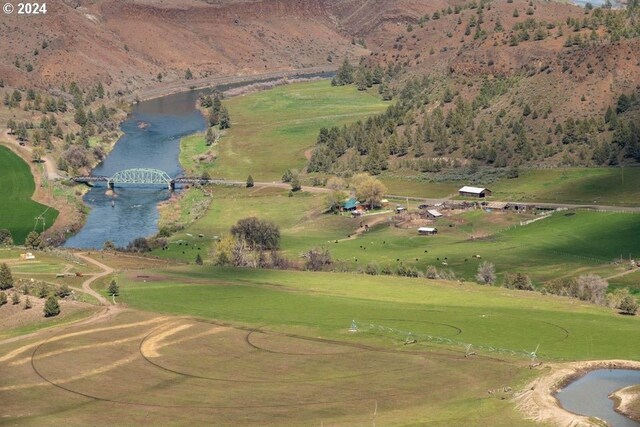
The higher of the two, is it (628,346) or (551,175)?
(551,175)

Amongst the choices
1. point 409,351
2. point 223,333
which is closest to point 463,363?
point 409,351

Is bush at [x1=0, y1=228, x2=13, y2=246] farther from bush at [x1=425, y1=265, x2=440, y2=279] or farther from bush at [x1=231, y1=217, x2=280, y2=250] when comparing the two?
bush at [x1=425, y1=265, x2=440, y2=279]

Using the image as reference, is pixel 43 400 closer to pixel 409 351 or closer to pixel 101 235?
pixel 409 351

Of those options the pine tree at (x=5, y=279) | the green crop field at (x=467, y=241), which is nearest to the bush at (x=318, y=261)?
the green crop field at (x=467, y=241)

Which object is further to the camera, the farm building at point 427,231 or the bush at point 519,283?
the farm building at point 427,231

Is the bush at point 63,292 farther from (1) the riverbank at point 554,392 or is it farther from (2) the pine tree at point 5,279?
(1) the riverbank at point 554,392

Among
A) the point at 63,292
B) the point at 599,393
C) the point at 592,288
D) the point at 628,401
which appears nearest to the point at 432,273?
the point at 592,288
